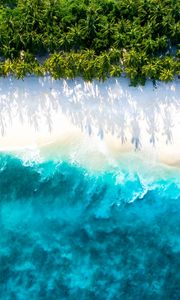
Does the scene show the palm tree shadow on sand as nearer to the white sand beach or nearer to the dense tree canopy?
the white sand beach

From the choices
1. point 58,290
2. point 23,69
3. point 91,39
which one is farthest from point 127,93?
point 58,290

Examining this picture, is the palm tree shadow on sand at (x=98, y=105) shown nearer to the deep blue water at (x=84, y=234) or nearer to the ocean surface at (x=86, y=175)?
the ocean surface at (x=86, y=175)

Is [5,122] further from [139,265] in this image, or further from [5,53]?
[139,265]

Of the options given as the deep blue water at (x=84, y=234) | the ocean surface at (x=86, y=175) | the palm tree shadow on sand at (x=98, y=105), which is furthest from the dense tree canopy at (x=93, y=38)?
the deep blue water at (x=84, y=234)

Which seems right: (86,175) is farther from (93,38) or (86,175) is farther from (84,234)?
(93,38)

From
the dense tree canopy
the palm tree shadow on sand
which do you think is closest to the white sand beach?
the palm tree shadow on sand

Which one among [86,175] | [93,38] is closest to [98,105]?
[93,38]
